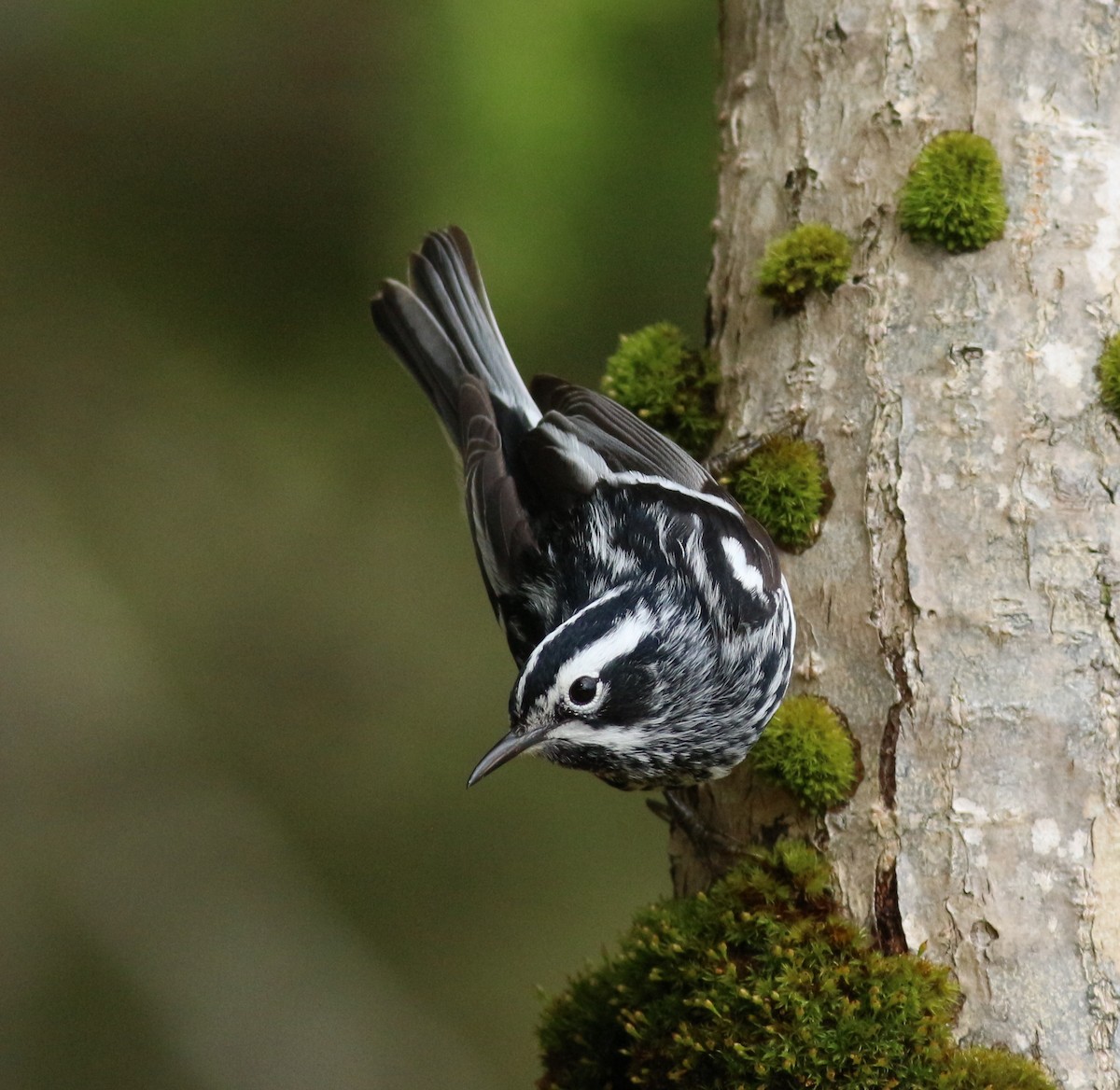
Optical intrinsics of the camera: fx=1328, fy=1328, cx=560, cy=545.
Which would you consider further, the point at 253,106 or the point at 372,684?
the point at 372,684

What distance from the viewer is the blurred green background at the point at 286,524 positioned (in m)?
4.50

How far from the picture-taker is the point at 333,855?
6219 millimetres

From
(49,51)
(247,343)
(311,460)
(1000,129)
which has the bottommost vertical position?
(1000,129)

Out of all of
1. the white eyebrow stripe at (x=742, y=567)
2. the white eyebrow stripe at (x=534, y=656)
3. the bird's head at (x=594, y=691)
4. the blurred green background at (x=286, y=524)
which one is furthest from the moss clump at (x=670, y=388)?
the blurred green background at (x=286, y=524)

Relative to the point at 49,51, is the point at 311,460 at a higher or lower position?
lower

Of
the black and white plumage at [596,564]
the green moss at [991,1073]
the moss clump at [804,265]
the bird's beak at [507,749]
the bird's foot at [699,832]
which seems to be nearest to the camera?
the green moss at [991,1073]

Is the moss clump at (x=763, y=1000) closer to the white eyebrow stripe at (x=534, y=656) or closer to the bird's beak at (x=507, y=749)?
the bird's beak at (x=507, y=749)

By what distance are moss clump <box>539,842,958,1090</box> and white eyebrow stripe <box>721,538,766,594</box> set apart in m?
0.61

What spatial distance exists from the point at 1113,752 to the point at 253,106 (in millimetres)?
3670

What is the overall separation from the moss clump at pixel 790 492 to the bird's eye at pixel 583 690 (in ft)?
2.20

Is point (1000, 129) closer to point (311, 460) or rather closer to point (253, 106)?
point (253, 106)

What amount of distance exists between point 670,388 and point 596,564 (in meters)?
0.57

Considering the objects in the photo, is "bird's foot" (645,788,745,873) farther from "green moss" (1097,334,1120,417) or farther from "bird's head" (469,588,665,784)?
"green moss" (1097,334,1120,417)

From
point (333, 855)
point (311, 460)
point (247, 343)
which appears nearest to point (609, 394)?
point (247, 343)
